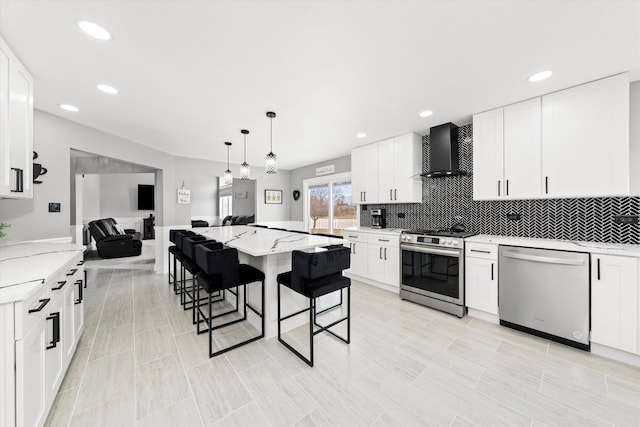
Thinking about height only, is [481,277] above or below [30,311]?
below

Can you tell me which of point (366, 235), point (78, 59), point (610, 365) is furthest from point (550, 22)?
point (78, 59)

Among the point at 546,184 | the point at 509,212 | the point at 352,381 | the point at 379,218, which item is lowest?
the point at 352,381

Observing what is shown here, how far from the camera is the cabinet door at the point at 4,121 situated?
1688 mm

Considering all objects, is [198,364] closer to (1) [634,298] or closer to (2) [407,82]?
(2) [407,82]

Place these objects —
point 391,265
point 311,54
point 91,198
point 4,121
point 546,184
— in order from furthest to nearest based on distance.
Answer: point 91,198 → point 391,265 → point 546,184 → point 311,54 → point 4,121

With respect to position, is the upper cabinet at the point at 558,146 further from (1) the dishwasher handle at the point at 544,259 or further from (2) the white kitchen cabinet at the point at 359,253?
(2) the white kitchen cabinet at the point at 359,253

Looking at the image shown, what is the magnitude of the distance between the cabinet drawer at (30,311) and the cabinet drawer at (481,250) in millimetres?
3562

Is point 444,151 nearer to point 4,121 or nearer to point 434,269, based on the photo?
point 434,269

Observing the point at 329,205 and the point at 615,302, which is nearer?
the point at 615,302

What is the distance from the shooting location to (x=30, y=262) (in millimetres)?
1644

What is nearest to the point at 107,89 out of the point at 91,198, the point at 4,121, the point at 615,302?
the point at 4,121

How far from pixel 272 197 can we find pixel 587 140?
5.98 metres

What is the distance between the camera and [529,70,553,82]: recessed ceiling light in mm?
2115

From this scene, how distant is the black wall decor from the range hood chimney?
168mm
